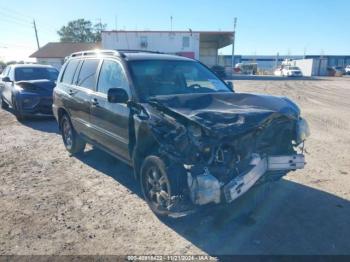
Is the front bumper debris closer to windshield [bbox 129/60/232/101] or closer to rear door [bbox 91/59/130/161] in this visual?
windshield [bbox 129/60/232/101]

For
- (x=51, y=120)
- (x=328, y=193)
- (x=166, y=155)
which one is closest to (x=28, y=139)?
(x=51, y=120)

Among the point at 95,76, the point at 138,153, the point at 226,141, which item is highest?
the point at 95,76

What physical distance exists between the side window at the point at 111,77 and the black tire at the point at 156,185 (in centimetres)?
116

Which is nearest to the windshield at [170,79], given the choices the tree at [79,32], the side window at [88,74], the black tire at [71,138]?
the side window at [88,74]

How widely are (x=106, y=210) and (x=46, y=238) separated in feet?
2.85

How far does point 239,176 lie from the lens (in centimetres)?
329

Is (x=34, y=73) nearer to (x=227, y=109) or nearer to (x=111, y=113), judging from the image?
(x=111, y=113)

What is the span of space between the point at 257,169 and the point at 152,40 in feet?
129

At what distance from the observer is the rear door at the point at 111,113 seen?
4.44 m

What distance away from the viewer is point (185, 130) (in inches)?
132

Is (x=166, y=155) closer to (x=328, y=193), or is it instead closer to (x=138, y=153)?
(x=138, y=153)

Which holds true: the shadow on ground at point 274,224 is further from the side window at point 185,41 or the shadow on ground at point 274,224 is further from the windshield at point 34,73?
the side window at point 185,41

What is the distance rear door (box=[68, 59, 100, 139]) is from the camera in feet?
17.9

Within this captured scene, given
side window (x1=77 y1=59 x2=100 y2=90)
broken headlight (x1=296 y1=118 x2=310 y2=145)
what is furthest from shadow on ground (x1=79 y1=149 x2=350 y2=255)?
side window (x1=77 y1=59 x2=100 y2=90)
